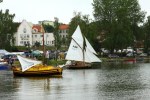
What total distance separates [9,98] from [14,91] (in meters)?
6.63

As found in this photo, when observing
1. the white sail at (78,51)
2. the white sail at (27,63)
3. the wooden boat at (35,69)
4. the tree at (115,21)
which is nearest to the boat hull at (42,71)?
the wooden boat at (35,69)

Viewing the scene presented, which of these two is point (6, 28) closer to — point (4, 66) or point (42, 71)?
Result: point (4, 66)

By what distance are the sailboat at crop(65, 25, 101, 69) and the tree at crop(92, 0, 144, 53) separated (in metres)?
43.8

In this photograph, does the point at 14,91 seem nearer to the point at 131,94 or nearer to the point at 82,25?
the point at 131,94

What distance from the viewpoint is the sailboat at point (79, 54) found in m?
99.2

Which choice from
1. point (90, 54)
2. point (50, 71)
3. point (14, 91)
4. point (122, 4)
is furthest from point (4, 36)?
point (14, 91)

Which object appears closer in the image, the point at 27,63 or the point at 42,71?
the point at 27,63

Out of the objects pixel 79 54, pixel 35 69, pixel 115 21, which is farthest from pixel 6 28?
pixel 35 69

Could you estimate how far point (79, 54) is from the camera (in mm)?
100688

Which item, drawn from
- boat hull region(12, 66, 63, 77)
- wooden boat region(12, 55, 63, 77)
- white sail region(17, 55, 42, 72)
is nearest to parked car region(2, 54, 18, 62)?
boat hull region(12, 66, 63, 77)

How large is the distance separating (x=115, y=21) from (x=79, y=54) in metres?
49.7

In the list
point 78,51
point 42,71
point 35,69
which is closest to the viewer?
point 42,71

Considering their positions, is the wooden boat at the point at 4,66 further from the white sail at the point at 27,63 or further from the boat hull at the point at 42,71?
the white sail at the point at 27,63

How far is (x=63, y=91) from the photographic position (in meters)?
50.7
